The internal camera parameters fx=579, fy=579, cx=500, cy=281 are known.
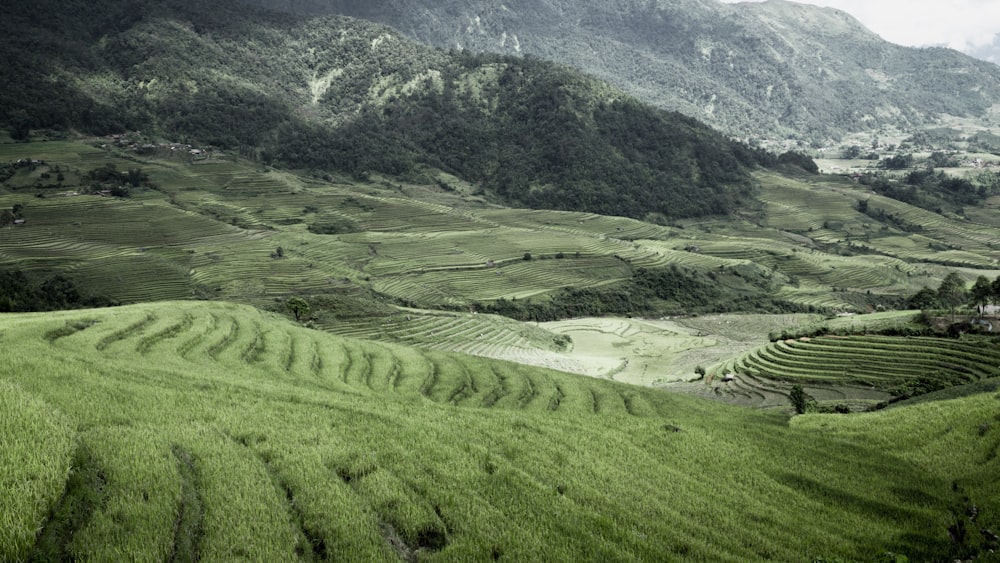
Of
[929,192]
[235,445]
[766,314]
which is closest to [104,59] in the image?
[766,314]

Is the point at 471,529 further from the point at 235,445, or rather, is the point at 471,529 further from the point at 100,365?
the point at 100,365

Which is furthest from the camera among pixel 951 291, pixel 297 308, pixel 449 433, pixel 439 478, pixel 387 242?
pixel 387 242

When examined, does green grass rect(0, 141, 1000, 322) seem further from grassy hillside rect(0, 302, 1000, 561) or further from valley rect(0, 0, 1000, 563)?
grassy hillside rect(0, 302, 1000, 561)

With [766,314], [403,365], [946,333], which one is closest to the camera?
[403,365]

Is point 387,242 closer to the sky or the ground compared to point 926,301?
closer to the ground

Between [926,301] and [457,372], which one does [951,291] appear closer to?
[926,301]

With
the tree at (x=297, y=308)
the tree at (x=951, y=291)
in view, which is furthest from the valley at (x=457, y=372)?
the tree at (x=951, y=291)

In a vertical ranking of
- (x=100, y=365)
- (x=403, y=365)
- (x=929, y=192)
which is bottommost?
(x=403, y=365)

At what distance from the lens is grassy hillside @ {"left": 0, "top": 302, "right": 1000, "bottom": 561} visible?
7590 millimetres

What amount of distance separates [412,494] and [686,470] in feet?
19.7

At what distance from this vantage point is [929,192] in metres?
173

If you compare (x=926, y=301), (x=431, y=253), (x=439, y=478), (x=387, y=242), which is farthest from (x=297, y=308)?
(x=926, y=301)

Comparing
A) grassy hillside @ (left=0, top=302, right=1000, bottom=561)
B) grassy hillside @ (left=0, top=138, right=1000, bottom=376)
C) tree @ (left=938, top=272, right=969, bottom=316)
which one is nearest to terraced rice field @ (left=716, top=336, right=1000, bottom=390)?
grassy hillside @ (left=0, top=138, right=1000, bottom=376)

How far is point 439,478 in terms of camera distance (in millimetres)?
9859
